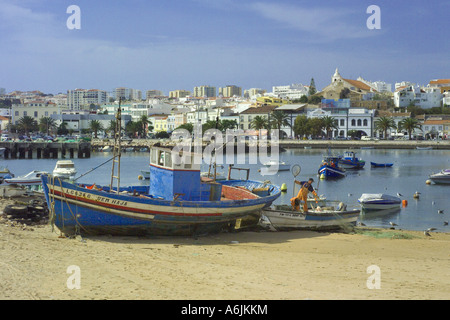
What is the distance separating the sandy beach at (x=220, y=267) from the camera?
1029 cm

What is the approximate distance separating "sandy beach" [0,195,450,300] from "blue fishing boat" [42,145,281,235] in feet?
1.34

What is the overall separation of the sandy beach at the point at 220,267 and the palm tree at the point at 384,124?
91292mm

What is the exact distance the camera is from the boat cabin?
17328mm

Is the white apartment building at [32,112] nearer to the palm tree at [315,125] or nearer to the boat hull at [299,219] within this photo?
the palm tree at [315,125]

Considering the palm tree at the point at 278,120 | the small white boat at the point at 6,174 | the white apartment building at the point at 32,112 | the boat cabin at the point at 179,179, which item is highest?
the white apartment building at the point at 32,112

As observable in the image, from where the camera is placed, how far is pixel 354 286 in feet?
36.9

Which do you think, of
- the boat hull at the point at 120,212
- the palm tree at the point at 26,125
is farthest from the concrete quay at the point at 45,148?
the boat hull at the point at 120,212

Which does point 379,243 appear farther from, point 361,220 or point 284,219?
point 361,220

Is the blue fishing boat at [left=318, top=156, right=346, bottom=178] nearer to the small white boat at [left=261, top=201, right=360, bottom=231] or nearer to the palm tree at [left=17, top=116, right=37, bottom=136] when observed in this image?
the small white boat at [left=261, top=201, right=360, bottom=231]

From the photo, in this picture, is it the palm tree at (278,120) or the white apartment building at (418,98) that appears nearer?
the palm tree at (278,120)

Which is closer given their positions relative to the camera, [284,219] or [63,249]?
[63,249]

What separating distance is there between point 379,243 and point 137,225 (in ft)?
25.1

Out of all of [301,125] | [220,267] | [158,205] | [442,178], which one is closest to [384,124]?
[301,125]
